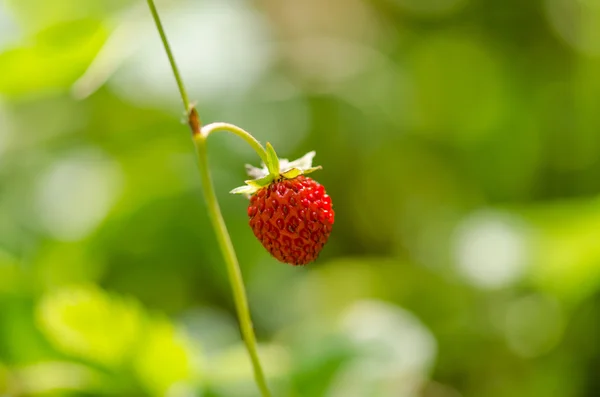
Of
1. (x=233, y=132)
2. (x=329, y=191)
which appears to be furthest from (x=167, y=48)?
(x=329, y=191)

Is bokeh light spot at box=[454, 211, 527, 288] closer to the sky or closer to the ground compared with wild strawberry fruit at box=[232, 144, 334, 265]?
closer to the ground

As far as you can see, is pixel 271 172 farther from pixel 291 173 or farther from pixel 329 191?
pixel 329 191

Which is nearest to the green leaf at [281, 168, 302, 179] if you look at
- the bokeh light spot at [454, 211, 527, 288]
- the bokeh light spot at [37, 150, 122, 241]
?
the bokeh light spot at [454, 211, 527, 288]

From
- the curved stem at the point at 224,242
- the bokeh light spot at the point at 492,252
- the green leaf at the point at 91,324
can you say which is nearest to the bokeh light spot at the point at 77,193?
the green leaf at the point at 91,324

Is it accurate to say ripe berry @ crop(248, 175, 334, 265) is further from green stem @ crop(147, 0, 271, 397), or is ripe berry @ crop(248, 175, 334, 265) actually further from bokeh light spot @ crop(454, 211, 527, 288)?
bokeh light spot @ crop(454, 211, 527, 288)

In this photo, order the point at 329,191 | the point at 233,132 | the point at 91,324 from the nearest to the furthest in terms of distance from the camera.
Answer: the point at 233,132
the point at 91,324
the point at 329,191

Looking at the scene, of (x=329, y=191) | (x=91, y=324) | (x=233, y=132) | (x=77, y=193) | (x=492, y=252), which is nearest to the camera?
(x=233, y=132)

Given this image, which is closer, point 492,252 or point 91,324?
point 91,324

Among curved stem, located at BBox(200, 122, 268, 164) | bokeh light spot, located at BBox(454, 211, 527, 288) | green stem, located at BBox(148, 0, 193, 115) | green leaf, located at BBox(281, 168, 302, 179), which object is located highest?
green stem, located at BBox(148, 0, 193, 115)
